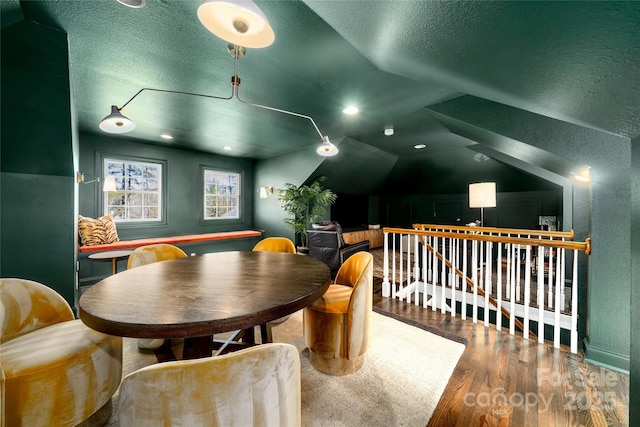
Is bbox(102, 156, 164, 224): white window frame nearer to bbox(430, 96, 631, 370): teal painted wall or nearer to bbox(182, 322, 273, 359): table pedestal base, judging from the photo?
bbox(182, 322, 273, 359): table pedestal base

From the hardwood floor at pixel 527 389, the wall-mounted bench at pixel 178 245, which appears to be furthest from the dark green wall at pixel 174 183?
the hardwood floor at pixel 527 389

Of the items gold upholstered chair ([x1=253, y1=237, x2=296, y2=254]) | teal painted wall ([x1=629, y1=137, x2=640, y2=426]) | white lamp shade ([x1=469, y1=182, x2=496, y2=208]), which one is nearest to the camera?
teal painted wall ([x1=629, y1=137, x2=640, y2=426])

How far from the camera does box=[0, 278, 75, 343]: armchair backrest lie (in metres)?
1.30

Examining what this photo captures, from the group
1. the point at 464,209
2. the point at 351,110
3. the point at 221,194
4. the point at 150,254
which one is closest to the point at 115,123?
the point at 150,254

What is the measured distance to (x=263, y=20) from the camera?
1.05 metres

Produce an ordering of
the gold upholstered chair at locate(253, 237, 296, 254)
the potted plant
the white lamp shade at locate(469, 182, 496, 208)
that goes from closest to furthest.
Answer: the gold upholstered chair at locate(253, 237, 296, 254)
the white lamp shade at locate(469, 182, 496, 208)
the potted plant

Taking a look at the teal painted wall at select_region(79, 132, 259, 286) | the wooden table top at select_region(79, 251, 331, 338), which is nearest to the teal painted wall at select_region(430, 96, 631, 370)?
the wooden table top at select_region(79, 251, 331, 338)

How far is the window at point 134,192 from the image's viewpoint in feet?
14.4

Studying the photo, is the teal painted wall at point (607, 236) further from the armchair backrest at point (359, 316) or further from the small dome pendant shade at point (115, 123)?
the small dome pendant shade at point (115, 123)

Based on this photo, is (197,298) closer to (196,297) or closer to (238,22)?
(196,297)

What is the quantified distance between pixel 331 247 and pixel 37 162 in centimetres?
363

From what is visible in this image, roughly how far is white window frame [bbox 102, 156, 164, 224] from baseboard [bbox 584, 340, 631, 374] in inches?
244

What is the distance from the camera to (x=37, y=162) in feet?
7.73

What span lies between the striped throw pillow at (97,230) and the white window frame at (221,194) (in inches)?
67.4
